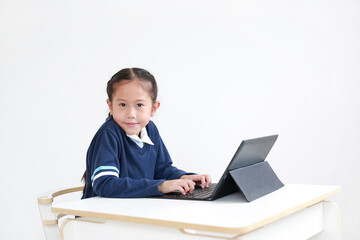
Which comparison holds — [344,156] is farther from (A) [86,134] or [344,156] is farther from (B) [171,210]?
(B) [171,210]

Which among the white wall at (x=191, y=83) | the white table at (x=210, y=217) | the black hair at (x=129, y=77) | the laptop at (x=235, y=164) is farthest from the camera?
the white wall at (x=191, y=83)

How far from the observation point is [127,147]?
1.47 m

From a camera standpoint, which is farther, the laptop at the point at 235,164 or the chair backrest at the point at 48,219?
the chair backrest at the point at 48,219

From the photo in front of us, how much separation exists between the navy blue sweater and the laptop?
0.10 m

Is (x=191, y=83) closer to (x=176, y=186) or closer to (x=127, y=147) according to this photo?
(x=127, y=147)

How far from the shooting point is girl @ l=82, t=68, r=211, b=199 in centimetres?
132

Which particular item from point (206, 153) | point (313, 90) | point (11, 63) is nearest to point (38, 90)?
point (11, 63)

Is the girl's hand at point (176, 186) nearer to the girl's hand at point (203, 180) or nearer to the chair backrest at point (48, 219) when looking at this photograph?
the girl's hand at point (203, 180)

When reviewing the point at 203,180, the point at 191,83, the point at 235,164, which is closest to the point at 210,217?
the point at 235,164

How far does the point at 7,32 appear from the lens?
245 cm

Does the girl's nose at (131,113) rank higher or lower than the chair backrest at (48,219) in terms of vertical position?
higher

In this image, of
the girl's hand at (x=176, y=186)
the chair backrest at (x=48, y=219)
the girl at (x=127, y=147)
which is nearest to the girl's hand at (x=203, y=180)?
the girl at (x=127, y=147)

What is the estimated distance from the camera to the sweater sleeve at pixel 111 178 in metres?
1.27

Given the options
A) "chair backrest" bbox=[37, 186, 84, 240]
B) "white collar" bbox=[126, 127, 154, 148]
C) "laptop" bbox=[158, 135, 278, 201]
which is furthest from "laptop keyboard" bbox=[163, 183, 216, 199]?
"chair backrest" bbox=[37, 186, 84, 240]
